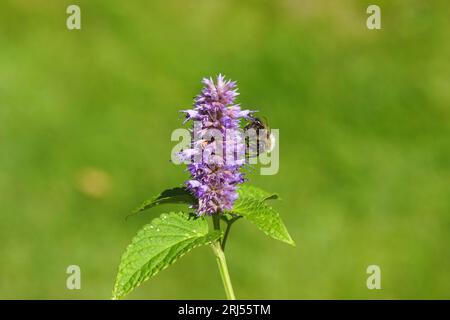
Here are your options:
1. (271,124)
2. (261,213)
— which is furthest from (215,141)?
(271,124)

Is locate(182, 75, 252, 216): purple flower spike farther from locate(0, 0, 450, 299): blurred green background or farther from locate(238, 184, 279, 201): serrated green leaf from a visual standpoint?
locate(0, 0, 450, 299): blurred green background

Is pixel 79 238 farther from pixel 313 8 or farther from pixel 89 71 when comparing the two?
pixel 313 8

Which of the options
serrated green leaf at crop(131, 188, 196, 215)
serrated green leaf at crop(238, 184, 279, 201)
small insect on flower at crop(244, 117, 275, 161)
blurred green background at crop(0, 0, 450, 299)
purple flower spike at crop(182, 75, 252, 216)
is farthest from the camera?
blurred green background at crop(0, 0, 450, 299)

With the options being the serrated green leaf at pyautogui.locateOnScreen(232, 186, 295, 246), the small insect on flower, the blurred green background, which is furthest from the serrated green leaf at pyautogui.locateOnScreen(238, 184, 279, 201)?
the blurred green background

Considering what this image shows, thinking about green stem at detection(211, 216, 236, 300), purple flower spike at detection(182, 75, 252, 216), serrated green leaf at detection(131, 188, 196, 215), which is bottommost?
green stem at detection(211, 216, 236, 300)

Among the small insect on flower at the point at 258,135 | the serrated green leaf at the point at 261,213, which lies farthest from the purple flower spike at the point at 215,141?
the small insect on flower at the point at 258,135

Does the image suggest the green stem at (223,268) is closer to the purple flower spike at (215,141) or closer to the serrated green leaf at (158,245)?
the serrated green leaf at (158,245)
